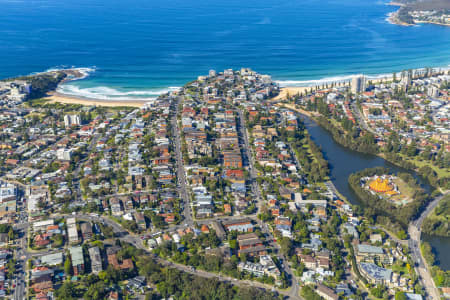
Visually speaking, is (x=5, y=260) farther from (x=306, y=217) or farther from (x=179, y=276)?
(x=306, y=217)

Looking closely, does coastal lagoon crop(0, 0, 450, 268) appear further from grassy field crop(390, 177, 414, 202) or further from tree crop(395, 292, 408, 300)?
tree crop(395, 292, 408, 300)

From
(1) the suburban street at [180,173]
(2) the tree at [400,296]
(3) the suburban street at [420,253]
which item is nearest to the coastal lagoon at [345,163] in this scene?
(3) the suburban street at [420,253]

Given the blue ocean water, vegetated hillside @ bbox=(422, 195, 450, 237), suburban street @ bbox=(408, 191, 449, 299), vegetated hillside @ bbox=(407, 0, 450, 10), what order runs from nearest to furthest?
1. suburban street @ bbox=(408, 191, 449, 299)
2. vegetated hillside @ bbox=(422, 195, 450, 237)
3. the blue ocean water
4. vegetated hillside @ bbox=(407, 0, 450, 10)

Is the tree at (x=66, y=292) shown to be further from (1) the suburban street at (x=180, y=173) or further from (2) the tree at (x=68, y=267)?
(1) the suburban street at (x=180, y=173)

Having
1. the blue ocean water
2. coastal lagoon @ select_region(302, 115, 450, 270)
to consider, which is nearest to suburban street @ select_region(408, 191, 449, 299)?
coastal lagoon @ select_region(302, 115, 450, 270)

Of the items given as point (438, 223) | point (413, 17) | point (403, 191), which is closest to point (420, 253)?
point (438, 223)

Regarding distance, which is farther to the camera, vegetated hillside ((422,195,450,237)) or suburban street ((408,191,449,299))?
vegetated hillside ((422,195,450,237))

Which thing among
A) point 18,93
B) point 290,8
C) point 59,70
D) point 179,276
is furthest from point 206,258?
point 290,8

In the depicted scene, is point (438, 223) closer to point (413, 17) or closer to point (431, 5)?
point (413, 17)
